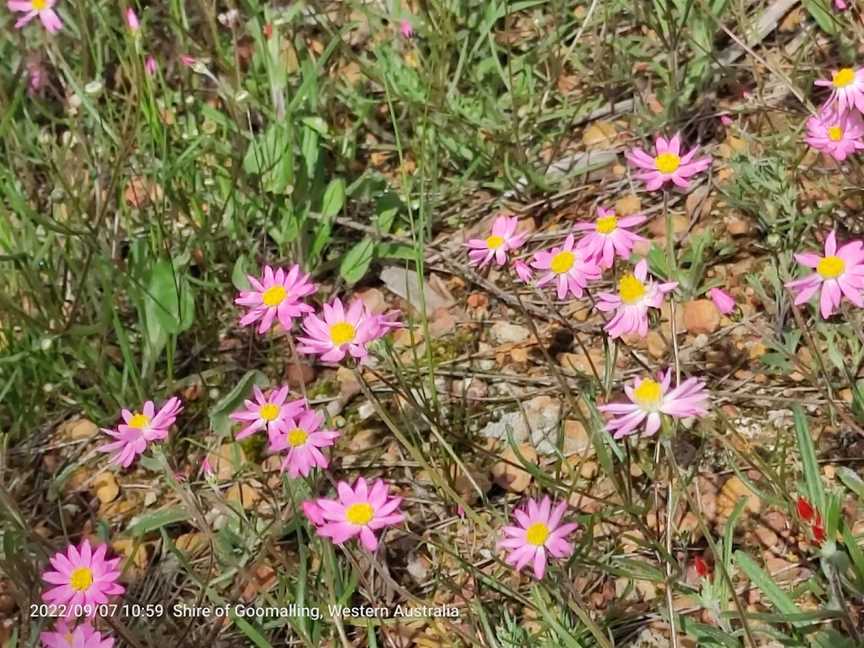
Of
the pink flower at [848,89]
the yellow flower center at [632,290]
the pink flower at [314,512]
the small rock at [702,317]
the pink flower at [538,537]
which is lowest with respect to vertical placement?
the pink flower at [538,537]

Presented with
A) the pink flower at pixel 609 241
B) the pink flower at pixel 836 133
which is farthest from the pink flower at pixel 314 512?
the pink flower at pixel 836 133

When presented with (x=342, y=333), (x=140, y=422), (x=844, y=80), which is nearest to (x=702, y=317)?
(x=844, y=80)

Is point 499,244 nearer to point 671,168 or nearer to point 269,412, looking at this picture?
point 671,168

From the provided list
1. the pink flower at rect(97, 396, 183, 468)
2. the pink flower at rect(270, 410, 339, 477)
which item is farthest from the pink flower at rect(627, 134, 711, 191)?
the pink flower at rect(97, 396, 183, 468)

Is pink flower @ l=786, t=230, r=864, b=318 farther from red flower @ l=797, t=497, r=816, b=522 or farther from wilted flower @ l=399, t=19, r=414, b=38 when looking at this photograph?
wilted flower @ l=399, t=19, r=414, b=38

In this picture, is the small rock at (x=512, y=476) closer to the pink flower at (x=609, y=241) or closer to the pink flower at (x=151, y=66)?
the pink flower at (x=609, y=241)
